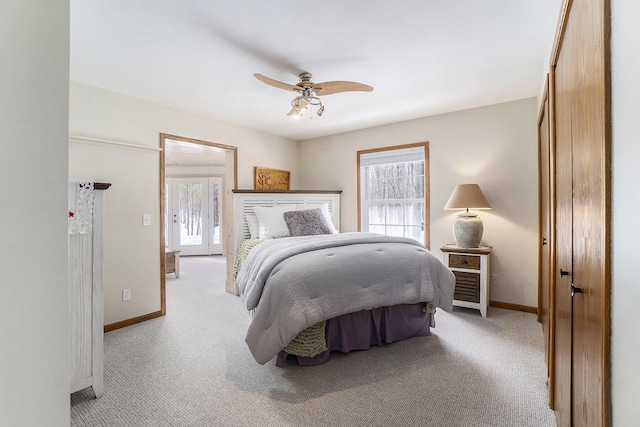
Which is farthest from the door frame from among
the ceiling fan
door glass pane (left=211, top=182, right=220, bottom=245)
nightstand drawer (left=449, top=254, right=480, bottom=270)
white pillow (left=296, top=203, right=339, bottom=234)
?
door glass pane (left=211, top=182, right=220, bottom=245)

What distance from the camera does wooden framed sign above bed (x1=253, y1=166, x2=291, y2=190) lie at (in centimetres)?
484

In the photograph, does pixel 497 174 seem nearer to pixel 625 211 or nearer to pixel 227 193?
pixel 625 211

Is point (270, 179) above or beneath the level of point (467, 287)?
above

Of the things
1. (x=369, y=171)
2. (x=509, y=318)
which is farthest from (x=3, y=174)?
(x=369, y=171)

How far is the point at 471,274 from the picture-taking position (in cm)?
346

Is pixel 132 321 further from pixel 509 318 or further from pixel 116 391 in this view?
pixel 509 318

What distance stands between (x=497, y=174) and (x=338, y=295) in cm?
261

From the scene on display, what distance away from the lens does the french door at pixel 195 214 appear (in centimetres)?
775

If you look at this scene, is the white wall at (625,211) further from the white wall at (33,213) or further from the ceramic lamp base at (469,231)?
the ceramic lamp base at (469,231)

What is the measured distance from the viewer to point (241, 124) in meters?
4.53

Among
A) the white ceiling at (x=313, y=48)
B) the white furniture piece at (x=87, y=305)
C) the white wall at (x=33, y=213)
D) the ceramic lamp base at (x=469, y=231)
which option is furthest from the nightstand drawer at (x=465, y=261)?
the white wall at (x=33, y=213)

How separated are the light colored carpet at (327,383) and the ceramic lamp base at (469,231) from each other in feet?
2.92

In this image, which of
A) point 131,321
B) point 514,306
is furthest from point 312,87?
point 514,306

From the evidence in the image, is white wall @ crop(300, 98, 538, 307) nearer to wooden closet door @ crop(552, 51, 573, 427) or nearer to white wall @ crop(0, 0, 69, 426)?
wooden closet door @ crop(552, 51, 573, 427)
